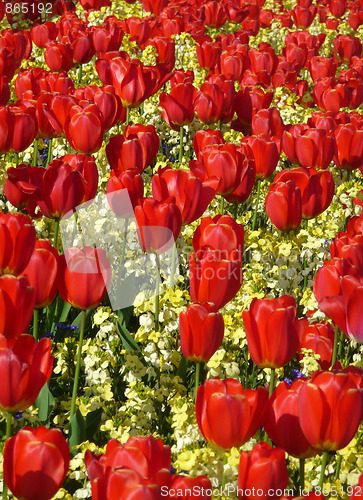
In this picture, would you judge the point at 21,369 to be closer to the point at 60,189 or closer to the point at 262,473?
the point at 262,473

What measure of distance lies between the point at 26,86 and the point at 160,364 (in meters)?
2.61

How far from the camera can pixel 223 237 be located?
9.25 ft

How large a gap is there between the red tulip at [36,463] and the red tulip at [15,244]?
3.09 feet

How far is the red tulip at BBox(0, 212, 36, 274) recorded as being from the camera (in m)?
2.61

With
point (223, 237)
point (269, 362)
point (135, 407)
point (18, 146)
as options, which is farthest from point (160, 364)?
point (18, 146)

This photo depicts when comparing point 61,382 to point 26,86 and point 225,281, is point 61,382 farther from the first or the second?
point 26,86

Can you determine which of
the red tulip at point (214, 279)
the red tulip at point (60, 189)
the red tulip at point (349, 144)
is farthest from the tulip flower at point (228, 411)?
the red tulip at point (349, 144)

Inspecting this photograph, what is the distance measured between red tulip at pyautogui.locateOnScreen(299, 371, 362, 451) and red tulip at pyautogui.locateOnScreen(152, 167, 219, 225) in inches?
55.4

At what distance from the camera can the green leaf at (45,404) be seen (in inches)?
111

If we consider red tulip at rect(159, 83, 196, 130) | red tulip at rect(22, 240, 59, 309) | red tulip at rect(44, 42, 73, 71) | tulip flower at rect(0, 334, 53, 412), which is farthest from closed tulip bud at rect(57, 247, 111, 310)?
red tulip at rect(44, 42, 73, 71)

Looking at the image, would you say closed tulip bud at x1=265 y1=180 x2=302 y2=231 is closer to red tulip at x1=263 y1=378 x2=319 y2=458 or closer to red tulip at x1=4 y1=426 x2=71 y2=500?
red tulip at x1=263 y1=378 x2=319 y2=458

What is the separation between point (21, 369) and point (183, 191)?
4.41 ft

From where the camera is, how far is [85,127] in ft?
12.7

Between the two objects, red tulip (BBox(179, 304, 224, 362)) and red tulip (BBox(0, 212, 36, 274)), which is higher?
red tulip (BBox(0, 212, 36, 274))
